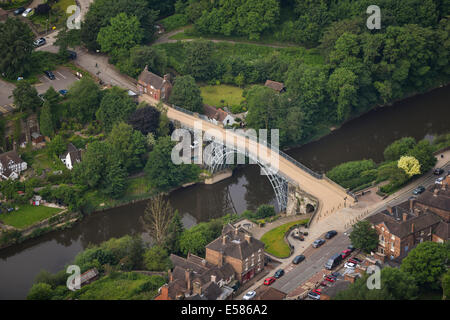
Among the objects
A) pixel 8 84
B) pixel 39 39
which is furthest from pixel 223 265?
pixel 39 39

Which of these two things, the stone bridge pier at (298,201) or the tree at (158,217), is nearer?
the tree at (158,217)

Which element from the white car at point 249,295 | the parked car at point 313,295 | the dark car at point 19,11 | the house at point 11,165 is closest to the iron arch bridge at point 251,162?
the white car at point 249,295

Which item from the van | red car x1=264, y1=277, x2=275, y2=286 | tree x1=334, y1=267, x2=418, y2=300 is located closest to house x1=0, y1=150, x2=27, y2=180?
red car x1=264, y1=277, x2=275, y2=286

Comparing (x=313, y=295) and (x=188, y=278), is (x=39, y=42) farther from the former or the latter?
(x=313, y=295)

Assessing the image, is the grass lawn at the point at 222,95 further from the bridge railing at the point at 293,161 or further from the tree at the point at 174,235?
the tree at the point at 174,235

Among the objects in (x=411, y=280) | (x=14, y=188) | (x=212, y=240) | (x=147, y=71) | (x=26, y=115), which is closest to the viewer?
(x=411, y=280)

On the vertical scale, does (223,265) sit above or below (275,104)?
below

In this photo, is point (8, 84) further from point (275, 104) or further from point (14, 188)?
point (275, 104)
